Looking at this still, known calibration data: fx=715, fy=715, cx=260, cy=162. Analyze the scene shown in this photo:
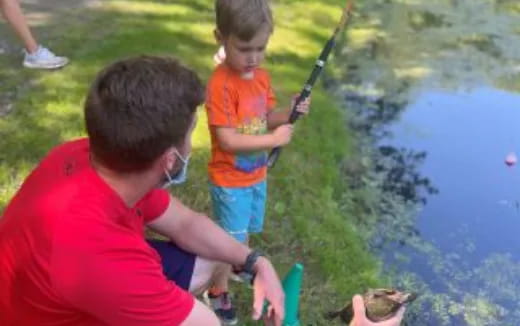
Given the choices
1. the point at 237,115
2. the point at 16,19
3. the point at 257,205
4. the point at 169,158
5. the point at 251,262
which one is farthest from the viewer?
the point at 16,19

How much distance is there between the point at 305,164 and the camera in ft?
12.8

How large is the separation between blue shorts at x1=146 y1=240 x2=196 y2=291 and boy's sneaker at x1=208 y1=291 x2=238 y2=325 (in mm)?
451

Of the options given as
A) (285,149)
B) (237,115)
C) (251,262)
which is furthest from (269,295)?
(285,149)

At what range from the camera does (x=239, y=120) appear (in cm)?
244

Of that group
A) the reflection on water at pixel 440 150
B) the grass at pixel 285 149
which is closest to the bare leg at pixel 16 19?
the grass at pixel 285 149

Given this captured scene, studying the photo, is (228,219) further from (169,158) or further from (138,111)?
(138,111)

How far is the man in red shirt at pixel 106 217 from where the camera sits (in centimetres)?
151

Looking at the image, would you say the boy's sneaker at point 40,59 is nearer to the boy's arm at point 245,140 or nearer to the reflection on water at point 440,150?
the reflection on water at point 440,150

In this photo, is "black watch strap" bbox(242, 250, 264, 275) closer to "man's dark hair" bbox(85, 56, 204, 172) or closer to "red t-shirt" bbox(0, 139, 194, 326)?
"red t-shirt" bbox(0, 139, 194, 326)

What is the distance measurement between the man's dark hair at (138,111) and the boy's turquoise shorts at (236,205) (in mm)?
894

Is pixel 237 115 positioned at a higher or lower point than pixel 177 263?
higher

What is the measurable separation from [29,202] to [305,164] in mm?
2417

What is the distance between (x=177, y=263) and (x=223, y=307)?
0.53m

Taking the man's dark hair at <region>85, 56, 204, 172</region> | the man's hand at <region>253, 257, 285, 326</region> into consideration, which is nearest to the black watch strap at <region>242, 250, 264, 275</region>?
the man's hand at <region>253, 257, 285, 326</region>
